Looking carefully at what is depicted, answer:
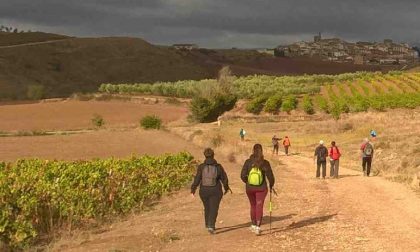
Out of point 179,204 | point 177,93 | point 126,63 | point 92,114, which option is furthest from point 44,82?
point 179,204

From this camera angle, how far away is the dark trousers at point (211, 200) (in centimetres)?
1248

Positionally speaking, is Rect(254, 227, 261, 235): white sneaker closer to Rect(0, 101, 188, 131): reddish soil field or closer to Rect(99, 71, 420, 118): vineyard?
Rect(99, 71, 420, 118): vineyard

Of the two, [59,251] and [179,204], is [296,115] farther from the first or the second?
[59,251]

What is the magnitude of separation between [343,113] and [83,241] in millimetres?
62292

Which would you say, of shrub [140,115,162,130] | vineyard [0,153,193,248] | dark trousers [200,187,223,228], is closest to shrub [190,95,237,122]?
shrub [140,115,162,130]

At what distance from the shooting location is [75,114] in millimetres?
83500

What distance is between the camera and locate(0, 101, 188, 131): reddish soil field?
74.4 m

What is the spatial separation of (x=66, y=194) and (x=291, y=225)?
216 inches

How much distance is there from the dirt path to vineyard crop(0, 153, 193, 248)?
630 mm

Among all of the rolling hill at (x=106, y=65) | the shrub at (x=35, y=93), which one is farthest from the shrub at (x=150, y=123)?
the rolling hill at (x=106, y=65)

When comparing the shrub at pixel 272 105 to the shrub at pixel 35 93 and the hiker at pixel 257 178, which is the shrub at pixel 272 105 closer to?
the shrub at pixel 35 93

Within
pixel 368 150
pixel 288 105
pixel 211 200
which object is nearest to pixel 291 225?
pixel 211 200

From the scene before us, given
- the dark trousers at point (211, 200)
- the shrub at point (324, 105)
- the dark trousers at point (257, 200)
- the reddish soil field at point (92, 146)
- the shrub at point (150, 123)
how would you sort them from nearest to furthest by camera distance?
the dark trousers at point (257, 200) < the dark trousers at point (211, 200) < the reddish soil field at point (92, 146) < the shrub at point (150, 123) < the shrub at point (324, 105)

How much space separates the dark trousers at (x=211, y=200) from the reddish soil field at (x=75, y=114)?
60608mm
